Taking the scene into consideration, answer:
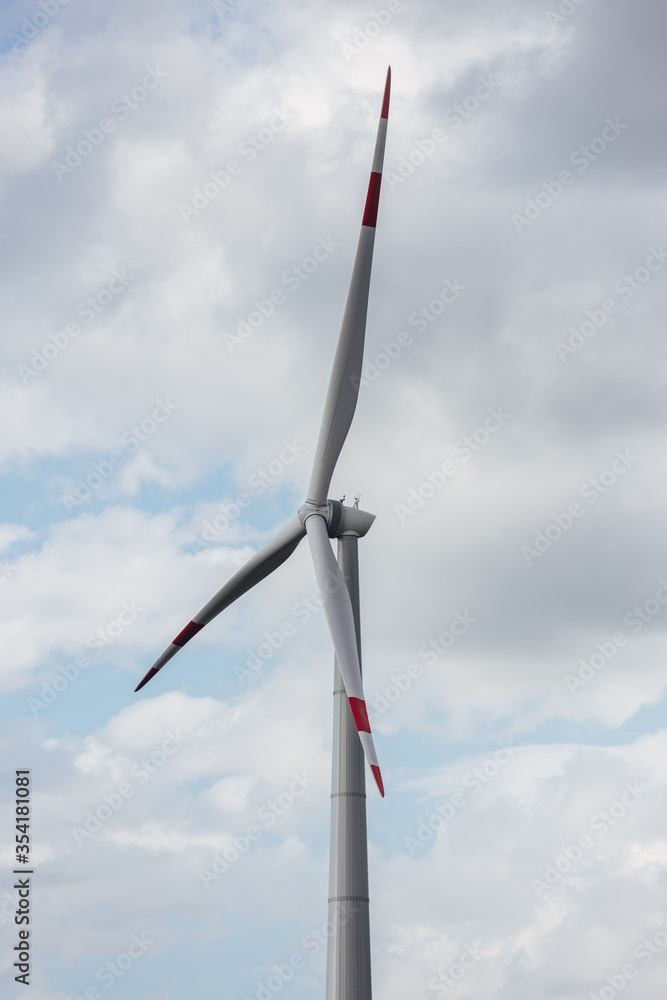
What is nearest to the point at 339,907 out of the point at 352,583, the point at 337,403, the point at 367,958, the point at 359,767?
the point at 367,958

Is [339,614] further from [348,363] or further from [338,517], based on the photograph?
[348,363]

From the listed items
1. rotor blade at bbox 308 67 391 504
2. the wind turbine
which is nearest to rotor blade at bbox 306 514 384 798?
the wind turbine

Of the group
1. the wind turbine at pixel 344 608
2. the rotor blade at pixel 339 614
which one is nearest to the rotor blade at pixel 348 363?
the wind turbine at pixel 344 608

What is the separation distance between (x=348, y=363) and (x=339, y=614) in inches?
430

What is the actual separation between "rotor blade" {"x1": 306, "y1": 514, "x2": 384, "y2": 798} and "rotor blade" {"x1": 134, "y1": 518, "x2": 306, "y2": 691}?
1.60m

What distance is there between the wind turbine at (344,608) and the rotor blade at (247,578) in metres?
0.04

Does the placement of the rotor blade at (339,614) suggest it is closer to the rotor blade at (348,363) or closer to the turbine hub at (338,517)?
the turbine hub at (338,517)

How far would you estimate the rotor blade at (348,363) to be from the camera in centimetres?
4631

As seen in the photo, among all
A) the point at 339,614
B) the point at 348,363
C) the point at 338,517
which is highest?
the point at 348,363

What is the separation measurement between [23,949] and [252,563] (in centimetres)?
2335

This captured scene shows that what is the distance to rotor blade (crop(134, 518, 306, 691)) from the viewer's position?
4709 cm

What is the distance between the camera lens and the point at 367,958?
39.7 m

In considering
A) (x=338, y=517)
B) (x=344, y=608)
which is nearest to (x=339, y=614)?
(x=344, y=608)

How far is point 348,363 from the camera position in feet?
154
